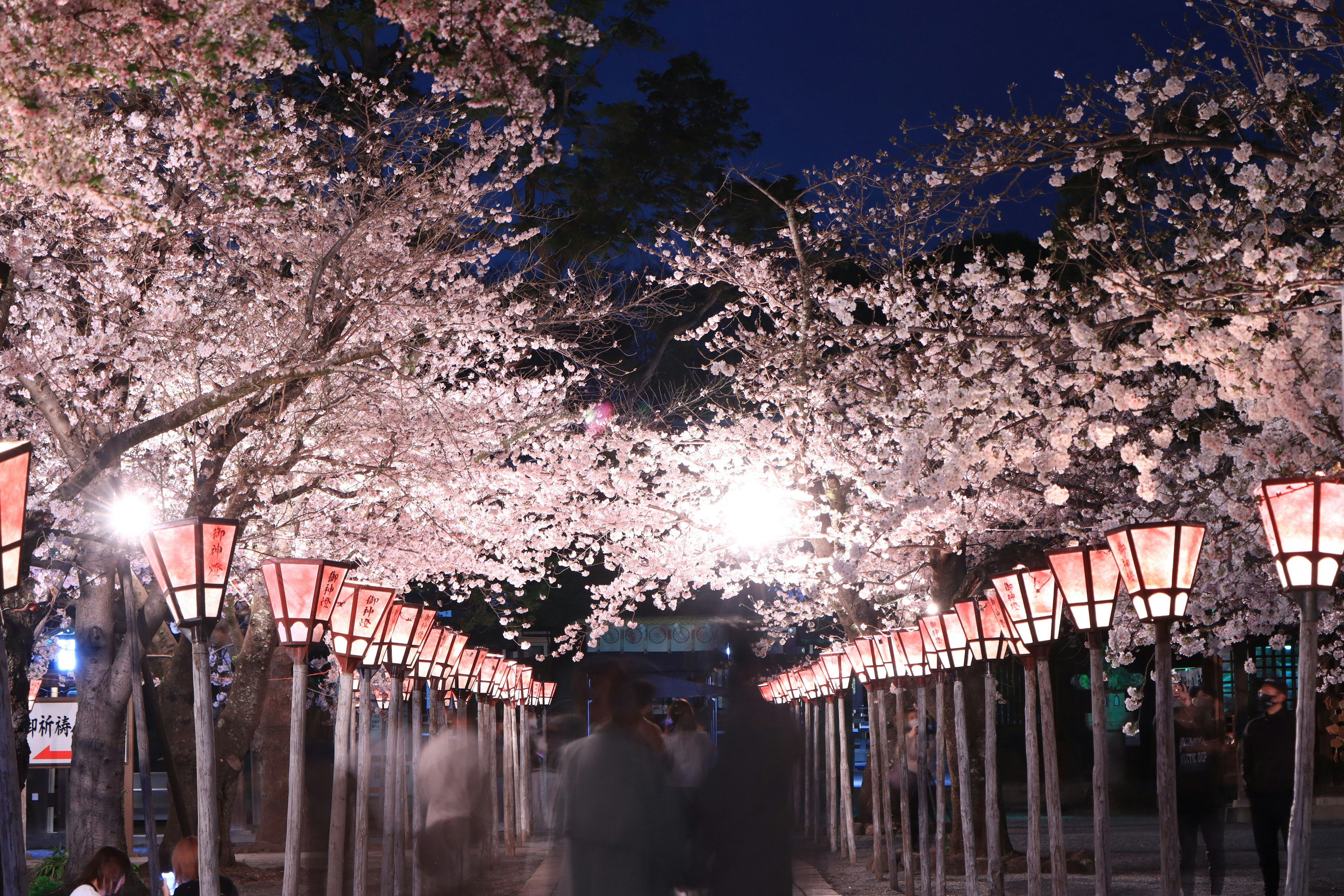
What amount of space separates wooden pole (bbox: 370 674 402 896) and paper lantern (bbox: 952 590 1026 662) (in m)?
5.53

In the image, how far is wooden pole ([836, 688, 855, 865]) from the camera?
1905 cm

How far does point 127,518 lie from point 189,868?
4.43 m

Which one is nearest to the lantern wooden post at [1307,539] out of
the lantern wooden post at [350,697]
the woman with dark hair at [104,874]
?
the lantern wooden post at [350,697]

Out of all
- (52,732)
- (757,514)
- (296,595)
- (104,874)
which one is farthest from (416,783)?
(757,514)

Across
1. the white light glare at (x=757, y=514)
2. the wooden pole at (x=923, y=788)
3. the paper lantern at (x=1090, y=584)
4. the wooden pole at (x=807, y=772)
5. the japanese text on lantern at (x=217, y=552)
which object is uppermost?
the white light glare at (x=757, y=514)

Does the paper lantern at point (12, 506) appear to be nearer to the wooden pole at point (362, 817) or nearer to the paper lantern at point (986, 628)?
the wooden pole at point (362, 817)

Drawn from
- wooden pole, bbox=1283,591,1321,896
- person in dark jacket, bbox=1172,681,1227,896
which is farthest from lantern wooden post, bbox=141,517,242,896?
person in dark jacket, bbox=1172,681,1227,896

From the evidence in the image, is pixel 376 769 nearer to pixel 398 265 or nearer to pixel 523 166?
pixel 523 166

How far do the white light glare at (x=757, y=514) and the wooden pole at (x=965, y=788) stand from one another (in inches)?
271

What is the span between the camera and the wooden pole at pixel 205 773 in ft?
23.0

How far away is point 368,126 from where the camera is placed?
48.6 ft

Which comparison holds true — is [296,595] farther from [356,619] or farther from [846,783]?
[846,783]

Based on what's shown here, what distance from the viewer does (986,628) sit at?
10.8m

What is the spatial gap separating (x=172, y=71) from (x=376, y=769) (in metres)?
30.6
